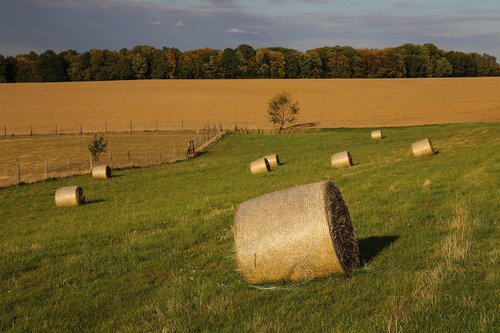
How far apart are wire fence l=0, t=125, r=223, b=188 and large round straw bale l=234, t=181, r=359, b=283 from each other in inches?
837

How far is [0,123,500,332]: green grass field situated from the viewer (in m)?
6.65

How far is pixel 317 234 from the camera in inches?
318

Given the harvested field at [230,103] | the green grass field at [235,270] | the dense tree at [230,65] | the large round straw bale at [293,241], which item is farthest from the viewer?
the dense tree at [230,65]

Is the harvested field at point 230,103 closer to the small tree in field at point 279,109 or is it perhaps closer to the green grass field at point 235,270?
the small tree in field at point 279,109

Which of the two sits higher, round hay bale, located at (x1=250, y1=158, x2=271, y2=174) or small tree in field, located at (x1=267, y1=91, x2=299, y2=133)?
small tree in field, located at (x1=267, y1=91, x2=299, y2=133)

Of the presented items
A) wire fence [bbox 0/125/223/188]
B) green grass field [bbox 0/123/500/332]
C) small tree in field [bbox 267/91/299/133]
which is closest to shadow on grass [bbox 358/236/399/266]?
green grass field [bbox 0/123/500/332]

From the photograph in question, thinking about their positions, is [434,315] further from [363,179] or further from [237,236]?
[363,179]

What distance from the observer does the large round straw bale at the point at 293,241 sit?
26.5 feet

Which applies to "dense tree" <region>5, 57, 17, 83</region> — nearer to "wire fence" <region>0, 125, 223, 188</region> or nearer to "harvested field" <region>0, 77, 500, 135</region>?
"harvested field" <region>0, 77, 500, 135</region>

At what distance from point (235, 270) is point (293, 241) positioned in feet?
4.39

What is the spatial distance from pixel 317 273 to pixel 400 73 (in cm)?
12907

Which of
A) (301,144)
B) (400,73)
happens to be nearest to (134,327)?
(301,144)

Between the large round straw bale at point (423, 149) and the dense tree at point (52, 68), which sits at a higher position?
the dense tree at point (52, 68)

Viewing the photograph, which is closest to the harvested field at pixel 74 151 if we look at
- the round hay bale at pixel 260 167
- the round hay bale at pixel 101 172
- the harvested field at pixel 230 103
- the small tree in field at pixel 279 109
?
the round hay bale at pixel 101 172
